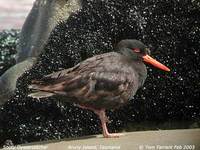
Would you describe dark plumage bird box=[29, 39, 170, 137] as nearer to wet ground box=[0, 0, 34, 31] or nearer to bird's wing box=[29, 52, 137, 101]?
bird's wing box=[29, 52, 137, 101]

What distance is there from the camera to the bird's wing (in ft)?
23.1

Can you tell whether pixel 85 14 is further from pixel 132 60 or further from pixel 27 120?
pixel 27 120

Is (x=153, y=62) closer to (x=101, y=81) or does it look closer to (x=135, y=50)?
(x=135, y=50)

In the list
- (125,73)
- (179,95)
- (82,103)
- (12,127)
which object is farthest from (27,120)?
(179,95)

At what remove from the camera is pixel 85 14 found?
24.5 ft

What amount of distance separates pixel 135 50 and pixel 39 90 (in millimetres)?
1098

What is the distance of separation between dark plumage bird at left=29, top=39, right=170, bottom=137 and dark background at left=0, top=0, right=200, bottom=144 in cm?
15

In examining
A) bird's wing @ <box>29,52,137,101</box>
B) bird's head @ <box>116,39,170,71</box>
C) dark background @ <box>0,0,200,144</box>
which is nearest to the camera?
bird's wing @ <box>29,52,137,101</box>

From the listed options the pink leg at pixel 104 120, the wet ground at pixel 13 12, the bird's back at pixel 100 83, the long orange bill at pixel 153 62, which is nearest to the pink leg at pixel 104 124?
the pink leg at pixel 104 120

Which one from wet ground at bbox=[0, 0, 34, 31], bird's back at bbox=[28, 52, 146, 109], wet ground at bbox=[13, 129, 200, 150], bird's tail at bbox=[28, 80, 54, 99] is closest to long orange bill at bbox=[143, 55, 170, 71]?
bird's back at bbox=[28, 52, 146, 109]

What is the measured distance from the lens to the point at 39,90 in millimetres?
7168

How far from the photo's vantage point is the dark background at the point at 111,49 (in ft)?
24.0

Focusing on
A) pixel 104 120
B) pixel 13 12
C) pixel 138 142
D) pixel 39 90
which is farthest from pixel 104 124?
pixel 13 12

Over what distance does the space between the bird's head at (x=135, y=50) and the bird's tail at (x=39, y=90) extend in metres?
0.89
